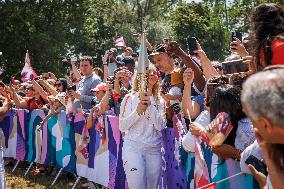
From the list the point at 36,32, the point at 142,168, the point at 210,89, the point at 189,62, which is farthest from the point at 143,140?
the point at 36,32

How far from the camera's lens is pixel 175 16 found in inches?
1877

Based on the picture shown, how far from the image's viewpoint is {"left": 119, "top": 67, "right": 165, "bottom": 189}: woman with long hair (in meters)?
5.16

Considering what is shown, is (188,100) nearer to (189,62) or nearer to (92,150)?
(189,62)

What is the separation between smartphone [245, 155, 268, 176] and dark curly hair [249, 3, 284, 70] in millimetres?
588

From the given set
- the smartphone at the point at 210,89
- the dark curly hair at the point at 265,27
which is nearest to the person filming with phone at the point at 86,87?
the smartphone at the point at 210,89

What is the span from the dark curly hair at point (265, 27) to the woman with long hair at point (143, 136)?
6.12 ft

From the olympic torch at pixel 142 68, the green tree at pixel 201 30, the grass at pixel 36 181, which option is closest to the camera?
Answer: the olympic torch at pixel 142 68

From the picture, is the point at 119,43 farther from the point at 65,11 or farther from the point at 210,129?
the point at 65,11

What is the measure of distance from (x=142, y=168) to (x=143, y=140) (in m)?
0.30

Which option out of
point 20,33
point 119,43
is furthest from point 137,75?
point 20,33

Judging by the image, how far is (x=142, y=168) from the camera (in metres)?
5.17

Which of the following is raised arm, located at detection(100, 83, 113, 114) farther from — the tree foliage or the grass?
the tree foliage

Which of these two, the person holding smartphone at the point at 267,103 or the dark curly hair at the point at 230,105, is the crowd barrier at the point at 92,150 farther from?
the person holding smartphone at the point at 267,103

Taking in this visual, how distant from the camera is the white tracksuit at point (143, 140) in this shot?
5.18 metres
